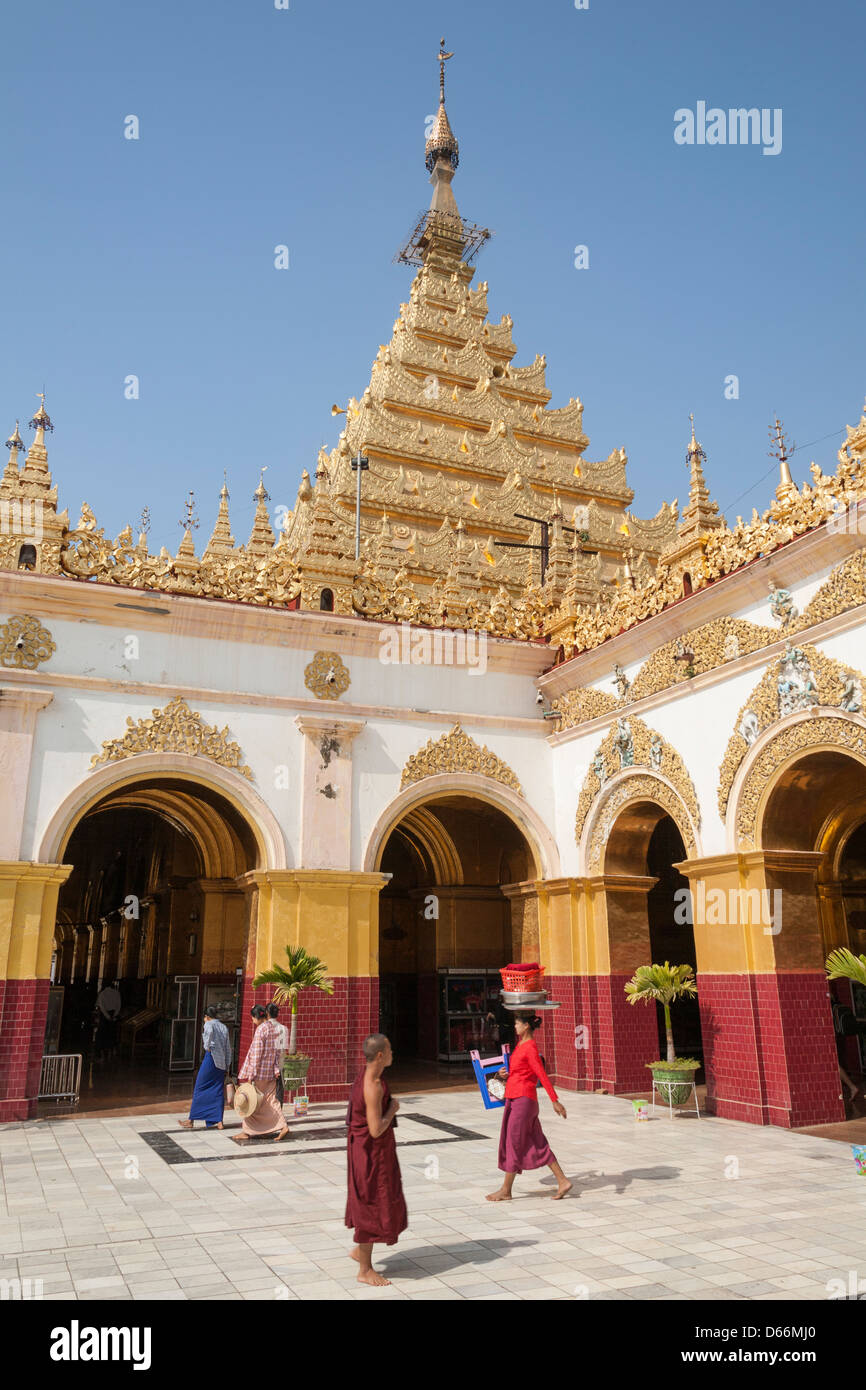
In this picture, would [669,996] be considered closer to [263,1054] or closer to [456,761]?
[456,761]

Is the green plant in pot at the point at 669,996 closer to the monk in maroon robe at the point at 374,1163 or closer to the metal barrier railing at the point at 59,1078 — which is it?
the monk in maroon robe at the point at 374,1163

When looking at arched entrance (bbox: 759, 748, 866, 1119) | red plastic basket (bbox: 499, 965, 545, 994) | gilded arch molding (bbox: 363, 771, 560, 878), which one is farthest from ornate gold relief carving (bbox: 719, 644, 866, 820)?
gilded arch molding (bbox: 363, 771, 560, 878)

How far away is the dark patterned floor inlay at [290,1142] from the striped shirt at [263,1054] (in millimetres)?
566

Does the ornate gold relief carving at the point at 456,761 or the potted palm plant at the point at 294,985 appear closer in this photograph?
the potted palm plant at the point at 294,985

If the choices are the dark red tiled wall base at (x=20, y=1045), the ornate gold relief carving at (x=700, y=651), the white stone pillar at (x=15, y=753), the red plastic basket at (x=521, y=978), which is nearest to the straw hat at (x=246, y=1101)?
the dark red tiled wall base at (x=20, y=1045)

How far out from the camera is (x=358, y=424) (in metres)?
24.8

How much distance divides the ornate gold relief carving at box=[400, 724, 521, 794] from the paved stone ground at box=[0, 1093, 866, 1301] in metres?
4.44

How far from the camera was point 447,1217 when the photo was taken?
247 inches

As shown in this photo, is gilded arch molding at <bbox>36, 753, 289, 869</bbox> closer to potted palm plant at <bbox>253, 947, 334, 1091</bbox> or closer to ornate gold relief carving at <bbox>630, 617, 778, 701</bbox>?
potted palm plant at <bbox>253, 947, 334, 1091</bbox>

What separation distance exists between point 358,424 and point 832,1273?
880 inches

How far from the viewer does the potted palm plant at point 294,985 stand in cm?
1057

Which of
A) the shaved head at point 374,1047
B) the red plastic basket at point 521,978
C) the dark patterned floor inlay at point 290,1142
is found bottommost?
the dark patterned floor inlay at point 290,1142
